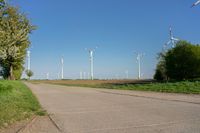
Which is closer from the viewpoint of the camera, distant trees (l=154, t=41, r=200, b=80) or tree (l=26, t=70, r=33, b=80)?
distant trees (l=154, t=41, r=200, b=80)

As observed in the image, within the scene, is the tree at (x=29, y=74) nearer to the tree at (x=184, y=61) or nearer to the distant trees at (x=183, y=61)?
the distant trees at (x=183, y=61)

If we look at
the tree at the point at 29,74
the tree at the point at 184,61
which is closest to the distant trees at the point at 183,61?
the tree at the point at 184,61

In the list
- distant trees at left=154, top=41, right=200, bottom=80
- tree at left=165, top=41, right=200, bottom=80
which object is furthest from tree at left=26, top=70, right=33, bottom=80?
tree at left=165, top=41, right=200, bottom=80

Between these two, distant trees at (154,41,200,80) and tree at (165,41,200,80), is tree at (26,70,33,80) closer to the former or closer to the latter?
distant trees at (154,41,200,80)

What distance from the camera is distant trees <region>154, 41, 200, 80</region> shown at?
56750mm

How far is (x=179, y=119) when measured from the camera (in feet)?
30.8

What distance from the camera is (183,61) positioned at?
190 feet

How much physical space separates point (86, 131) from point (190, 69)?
51459 mm

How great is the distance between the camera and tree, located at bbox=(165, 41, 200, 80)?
56.8 meters

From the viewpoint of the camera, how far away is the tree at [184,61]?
56.8 m

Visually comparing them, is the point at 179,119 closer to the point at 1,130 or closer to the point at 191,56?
the point at 1,130

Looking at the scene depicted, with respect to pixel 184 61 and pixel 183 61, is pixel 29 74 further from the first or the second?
pixel 184 61

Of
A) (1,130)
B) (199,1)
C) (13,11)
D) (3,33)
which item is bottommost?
(1,130)

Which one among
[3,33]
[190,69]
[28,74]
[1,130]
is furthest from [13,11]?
[28,74]
